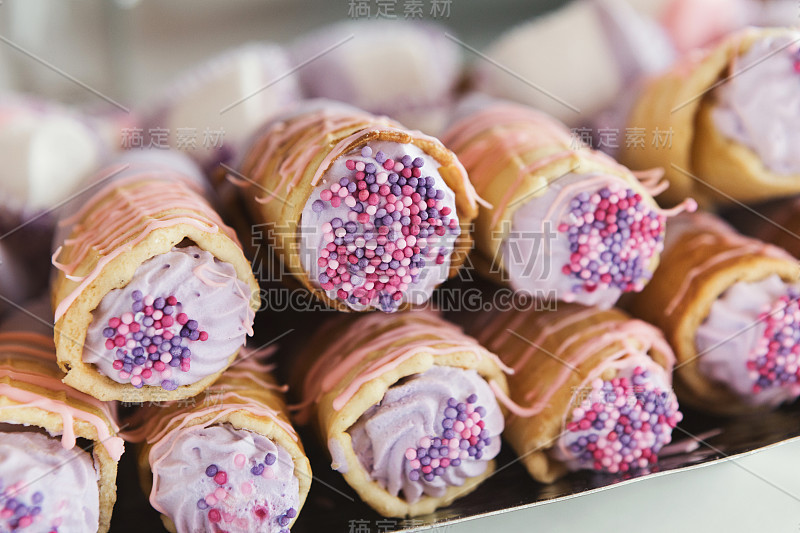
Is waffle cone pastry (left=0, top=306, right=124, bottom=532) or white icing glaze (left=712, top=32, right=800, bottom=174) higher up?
white icing glaze (left=712, top=32, right=800, bottom=174)

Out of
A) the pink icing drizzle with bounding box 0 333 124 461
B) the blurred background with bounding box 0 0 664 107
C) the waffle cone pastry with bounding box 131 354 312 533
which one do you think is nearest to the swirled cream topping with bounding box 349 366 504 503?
the waffle cone pastry with bounding box 131 354 312 533

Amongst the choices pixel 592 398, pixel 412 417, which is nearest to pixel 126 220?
pixel 412 417

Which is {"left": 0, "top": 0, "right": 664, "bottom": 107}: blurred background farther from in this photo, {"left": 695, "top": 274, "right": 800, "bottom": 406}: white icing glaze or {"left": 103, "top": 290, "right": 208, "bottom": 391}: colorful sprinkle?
{"left": 103, "top": 290, "right": 208, "bottom": 391}: colorful sprinkle

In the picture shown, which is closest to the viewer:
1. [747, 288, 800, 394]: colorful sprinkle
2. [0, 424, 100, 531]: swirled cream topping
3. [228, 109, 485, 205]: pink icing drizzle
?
[0, 424, 100, 531]: swirled cream topping

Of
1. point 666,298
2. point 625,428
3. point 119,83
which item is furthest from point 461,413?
point 119,83

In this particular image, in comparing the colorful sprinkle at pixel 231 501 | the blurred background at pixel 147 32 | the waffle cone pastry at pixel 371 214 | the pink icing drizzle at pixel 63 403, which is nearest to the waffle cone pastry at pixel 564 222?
the waffle cone pastry at pixel 371 214

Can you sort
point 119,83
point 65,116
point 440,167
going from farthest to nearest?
point 119,83, point 65,116, point 440,167

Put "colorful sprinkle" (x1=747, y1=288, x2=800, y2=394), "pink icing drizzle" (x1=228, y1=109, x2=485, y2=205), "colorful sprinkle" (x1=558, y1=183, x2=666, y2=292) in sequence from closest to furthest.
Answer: "pink icing drizzle" (x1=228, y1=109, x2=485, y2=205), "colorful sprinkle" (x1=558, y1=183, x2=666, y2=292), "colorful sprinkle" (x1=747, y1=288, x2=800, y2=394)

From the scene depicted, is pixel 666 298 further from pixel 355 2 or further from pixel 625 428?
pixel 355 2
